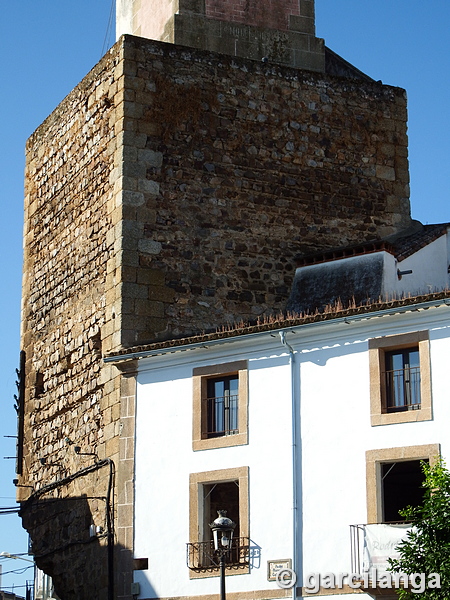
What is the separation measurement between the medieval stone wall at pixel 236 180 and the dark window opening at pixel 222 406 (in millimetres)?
2231

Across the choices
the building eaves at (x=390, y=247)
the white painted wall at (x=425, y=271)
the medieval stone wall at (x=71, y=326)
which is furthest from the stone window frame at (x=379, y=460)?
the building eaves at (x=390, y=247)

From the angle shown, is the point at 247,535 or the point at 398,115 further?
the point at 398,115

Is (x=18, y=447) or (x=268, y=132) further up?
(x=268, y=132)

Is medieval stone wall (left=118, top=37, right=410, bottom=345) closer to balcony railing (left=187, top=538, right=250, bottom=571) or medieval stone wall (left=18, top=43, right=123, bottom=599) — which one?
medieval stone wall (left=18, top=43, right=123, bottom=599)

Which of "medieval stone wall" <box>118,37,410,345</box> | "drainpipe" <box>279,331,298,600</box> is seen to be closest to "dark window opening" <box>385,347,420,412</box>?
"drainpipe" <box>279,331,298,600</box>

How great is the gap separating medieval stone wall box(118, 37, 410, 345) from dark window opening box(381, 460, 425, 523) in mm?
4340

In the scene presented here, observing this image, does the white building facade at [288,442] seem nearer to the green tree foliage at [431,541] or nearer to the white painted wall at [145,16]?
the green tree foliage at [431,541]

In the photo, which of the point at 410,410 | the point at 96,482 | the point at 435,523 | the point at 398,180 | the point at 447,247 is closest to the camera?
the point at 435,523

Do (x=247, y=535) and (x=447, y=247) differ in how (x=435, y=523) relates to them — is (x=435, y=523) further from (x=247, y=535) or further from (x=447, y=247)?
(x=447, y=247)

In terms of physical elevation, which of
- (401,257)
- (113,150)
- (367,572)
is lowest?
(367,572)

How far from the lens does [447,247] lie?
23.3 meters

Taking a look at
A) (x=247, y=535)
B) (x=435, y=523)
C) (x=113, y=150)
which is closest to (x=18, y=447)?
(x=113, y=150)

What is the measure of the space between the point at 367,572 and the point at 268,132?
899cm

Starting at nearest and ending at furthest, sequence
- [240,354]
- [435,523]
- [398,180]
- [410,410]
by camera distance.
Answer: [435,523] < [410,410] < [240,354] < [398,180]
